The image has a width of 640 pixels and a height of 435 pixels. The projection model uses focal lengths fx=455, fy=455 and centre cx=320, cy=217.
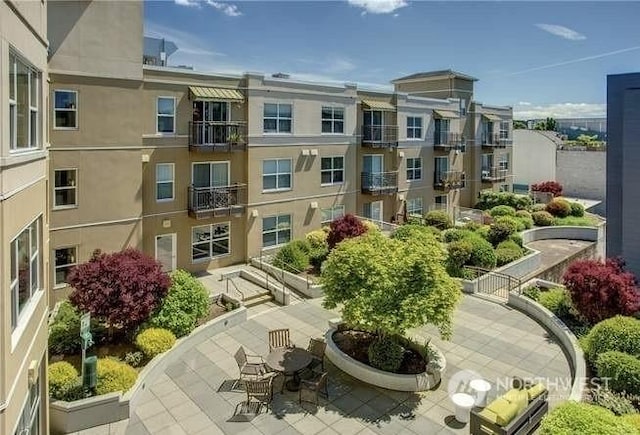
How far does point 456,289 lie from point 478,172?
28436 millimetres

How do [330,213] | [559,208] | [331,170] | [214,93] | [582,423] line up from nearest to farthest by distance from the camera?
[582,423], [214,93], [331,170], [330,213], [559,208]

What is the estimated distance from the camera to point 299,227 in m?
24.5

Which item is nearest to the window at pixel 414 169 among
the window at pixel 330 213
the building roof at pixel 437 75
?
the window at pixel 330 213

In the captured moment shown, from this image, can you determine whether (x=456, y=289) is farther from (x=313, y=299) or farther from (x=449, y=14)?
(x=449, y=14)

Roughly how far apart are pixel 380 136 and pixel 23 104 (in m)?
22.8

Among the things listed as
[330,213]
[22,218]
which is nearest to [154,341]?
[22,218]

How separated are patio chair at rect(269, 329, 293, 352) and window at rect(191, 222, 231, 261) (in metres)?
8.73

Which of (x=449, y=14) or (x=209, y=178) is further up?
(x=449, y=14)

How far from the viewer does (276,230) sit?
2358cm

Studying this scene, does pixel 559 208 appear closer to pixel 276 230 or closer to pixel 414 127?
pixel 414 127

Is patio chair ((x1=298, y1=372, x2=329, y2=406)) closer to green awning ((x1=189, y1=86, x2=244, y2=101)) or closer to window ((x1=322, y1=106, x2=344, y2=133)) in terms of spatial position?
green awning ((x1=189, y1=86, x2=244, y2=101))

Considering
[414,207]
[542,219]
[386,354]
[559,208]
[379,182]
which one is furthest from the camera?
[559,208]

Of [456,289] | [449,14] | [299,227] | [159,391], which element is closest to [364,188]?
[299,227]

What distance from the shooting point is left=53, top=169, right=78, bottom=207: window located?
54.4 feet
